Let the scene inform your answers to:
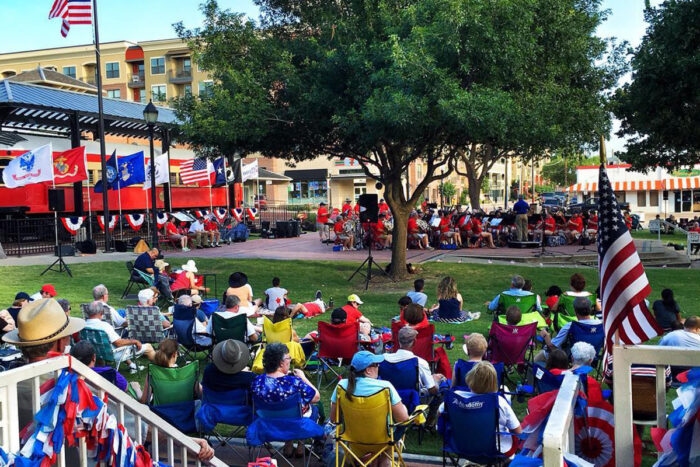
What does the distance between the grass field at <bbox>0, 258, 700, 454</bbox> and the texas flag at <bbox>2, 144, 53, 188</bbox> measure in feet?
11.0

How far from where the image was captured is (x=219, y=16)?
18.6 metres

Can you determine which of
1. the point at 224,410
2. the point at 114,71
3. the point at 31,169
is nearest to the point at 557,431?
the point at 224,410

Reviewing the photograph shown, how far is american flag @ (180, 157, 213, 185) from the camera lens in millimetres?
30359

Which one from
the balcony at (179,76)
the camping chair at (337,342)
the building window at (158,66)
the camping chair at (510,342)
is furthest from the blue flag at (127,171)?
the building window at (158,66)

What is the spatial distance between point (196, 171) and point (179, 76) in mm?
47660

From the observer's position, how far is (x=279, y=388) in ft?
19.3

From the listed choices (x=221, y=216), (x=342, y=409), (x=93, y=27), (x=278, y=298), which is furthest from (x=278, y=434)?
(x=221, y=216)

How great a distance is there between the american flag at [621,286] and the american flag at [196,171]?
2727cm

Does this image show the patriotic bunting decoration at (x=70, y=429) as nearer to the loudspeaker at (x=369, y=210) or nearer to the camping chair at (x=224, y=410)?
the camping chair at (x=224, y=410)

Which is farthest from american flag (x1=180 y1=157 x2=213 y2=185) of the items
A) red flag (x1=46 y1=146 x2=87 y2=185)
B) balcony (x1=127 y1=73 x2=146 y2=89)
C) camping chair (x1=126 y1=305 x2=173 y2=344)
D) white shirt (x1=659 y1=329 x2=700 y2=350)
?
balcony (x1=127 y1=73 x2=146 y2=89)

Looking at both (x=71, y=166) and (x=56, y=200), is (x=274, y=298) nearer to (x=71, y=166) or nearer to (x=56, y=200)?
(x=56, y=200)

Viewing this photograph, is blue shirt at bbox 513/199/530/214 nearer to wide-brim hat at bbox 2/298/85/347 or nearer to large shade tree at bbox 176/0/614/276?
large shade tree at bbox 176/0/614/276

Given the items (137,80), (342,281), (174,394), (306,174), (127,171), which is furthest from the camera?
(137,80)

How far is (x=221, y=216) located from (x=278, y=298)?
21.7 meters
